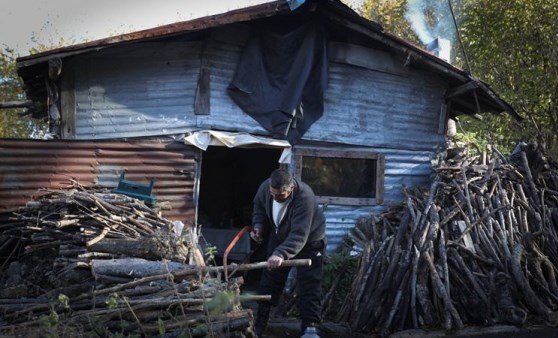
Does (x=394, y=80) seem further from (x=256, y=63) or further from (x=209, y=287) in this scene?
(x=209, y=287)

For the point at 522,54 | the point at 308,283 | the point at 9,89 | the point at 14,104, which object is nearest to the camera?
the point at 308,283

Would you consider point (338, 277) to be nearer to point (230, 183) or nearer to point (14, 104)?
point (230, 183)

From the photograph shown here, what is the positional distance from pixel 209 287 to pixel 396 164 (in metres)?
6.48

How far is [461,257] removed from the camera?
875cm

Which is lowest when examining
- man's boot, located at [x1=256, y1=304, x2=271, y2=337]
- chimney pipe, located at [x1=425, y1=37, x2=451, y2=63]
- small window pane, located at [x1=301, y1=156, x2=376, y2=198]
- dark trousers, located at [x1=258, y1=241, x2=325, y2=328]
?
man's boot, located at [x1=256, y1=304, x2=271, y2=337]

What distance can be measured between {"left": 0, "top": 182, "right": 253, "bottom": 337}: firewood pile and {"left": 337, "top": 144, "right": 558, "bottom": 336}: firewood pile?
284 cm

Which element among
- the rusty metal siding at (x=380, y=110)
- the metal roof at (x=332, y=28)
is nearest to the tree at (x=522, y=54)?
the metal roof at (x=332, y=28)

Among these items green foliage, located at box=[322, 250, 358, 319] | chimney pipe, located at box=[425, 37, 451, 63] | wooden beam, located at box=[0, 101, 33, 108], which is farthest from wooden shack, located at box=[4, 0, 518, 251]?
chimney pipe, located at box=[425, 37, 451, 63]

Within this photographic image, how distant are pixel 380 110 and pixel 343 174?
4.63ft

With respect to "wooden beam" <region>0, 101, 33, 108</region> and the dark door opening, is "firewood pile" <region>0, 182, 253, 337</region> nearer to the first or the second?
"wooden beam" <region>0, 101, 33, 108</region>

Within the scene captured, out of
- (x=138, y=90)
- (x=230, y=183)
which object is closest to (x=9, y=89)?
(x=230, y=183)

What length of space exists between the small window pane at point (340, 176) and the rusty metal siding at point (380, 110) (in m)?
0.40

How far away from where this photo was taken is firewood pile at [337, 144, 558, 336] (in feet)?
26.9

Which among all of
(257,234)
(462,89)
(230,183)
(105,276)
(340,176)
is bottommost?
(105,276)
